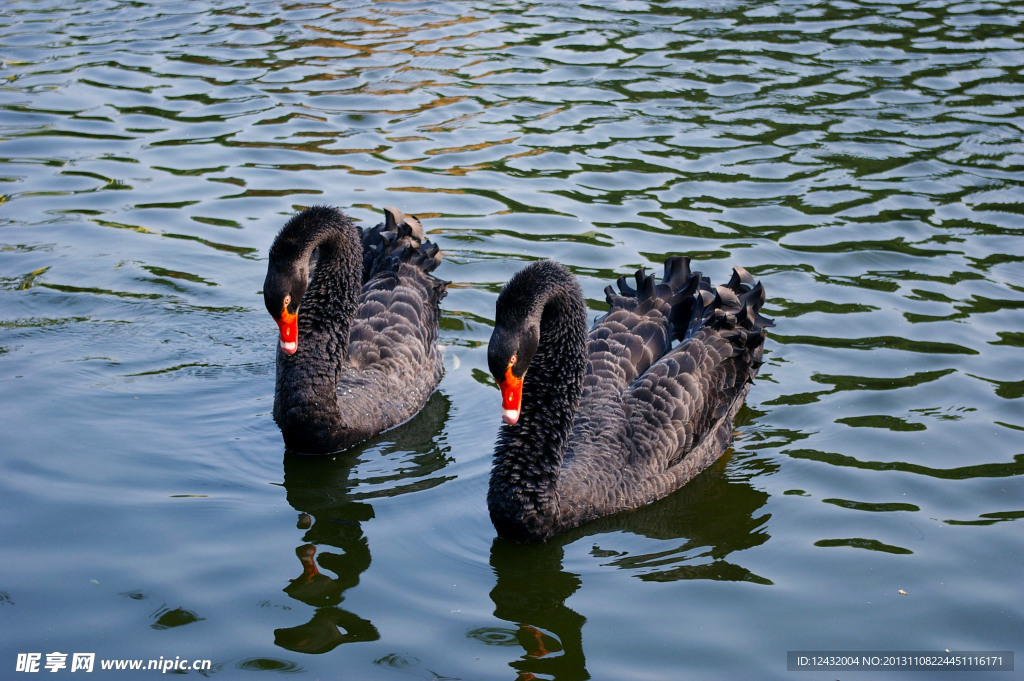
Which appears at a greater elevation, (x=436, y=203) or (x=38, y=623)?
(x=436, y=203)

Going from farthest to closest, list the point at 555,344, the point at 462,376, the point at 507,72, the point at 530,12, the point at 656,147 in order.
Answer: the point at 530,12 < the point at 507,72 < the point at 656,147 < the point at 462,376 < the point at 555,344

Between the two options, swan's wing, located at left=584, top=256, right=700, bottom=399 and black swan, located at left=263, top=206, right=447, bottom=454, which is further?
swan's wing, located at left=584, top=256, right=700, bottom=399

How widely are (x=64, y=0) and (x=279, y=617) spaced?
532 inches

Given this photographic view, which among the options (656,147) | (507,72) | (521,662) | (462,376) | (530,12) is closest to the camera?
(521,662)

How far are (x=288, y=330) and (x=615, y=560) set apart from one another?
2.46 meters

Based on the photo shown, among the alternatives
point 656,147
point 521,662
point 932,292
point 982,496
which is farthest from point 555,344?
point 656,147

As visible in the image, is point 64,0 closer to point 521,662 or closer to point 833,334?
point 833,334

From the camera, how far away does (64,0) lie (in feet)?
53.5

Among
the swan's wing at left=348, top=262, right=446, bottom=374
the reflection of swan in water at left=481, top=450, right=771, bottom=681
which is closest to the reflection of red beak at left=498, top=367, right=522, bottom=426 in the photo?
the reflection of swan in water at left=481, top=450, right=771, bottom=681

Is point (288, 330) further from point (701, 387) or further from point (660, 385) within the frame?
point (701, 387)

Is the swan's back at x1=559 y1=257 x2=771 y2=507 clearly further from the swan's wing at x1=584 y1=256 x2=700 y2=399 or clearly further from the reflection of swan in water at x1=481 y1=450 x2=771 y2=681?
the reflection of swan in water at x1=481 y1=450 x2=771 y2=681

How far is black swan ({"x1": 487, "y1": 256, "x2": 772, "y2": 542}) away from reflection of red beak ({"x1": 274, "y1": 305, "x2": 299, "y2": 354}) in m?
1.52

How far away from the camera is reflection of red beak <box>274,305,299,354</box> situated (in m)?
6.93

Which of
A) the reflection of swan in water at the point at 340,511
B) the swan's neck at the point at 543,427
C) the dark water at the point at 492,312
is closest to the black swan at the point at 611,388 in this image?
the swan's neck at the point at 543,427
